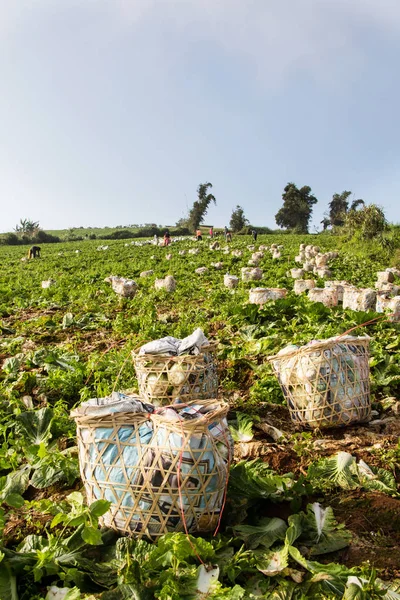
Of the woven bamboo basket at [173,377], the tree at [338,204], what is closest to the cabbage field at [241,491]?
the woven bamboo basket at [173,377]

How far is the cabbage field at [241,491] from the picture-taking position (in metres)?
2.18

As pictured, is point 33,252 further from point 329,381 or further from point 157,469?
point 157,469

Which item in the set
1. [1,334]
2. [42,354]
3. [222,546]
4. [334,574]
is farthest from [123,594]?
[1,334]

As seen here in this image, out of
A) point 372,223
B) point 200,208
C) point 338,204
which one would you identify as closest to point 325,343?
point 372,223

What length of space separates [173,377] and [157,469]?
59.8 inches

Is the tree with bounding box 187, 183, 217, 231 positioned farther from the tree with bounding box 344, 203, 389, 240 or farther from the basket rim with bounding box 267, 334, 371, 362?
the basket rim with bounding box 267, 334, 371, 362

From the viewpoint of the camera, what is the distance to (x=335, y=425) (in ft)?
12.8

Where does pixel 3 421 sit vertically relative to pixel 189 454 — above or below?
below

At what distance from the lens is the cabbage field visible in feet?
7.14

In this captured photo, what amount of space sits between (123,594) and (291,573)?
814mm

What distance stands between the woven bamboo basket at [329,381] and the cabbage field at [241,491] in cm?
17

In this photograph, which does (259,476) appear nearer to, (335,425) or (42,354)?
(335,425)

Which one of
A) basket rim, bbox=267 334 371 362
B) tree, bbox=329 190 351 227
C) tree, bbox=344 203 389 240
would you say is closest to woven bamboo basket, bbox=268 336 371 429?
basket rim, bbox=267 334 371 362

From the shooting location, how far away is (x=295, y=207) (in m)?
66.4
